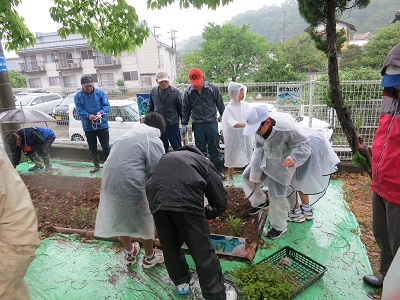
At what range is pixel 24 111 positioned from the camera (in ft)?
16.3

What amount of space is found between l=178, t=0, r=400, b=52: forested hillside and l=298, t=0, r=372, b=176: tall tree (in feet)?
114

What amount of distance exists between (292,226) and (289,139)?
1223 millimetres

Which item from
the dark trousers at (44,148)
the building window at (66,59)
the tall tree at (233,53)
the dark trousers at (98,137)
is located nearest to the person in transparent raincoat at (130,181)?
the dark trousers at (98,137)

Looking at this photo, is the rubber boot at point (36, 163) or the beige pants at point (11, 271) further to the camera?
the rubber boot at point (36, 163)

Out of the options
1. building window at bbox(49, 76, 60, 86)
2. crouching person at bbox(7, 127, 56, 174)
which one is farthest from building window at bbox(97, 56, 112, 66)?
crouching person at bbox(7, 127, 56, 174)

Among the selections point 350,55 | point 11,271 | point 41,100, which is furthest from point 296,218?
point 350,55

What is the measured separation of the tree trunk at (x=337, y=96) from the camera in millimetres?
2645

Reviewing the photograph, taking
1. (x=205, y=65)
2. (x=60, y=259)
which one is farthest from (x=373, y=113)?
(x=205, y=65)

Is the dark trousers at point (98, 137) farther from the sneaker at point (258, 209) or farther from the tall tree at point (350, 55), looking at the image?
the tall tree at point (350, 55)

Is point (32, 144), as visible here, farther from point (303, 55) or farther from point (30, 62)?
point (30, 62)

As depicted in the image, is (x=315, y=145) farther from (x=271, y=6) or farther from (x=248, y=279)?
(x=271, y=6)

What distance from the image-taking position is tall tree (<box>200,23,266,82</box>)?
2230 cm

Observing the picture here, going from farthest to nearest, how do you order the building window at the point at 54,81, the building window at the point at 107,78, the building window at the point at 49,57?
the building window at the point at 54,81
the building window at the point at 107,78
the building window at the point at 49,57

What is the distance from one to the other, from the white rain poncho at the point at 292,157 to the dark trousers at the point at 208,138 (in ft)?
4.73
